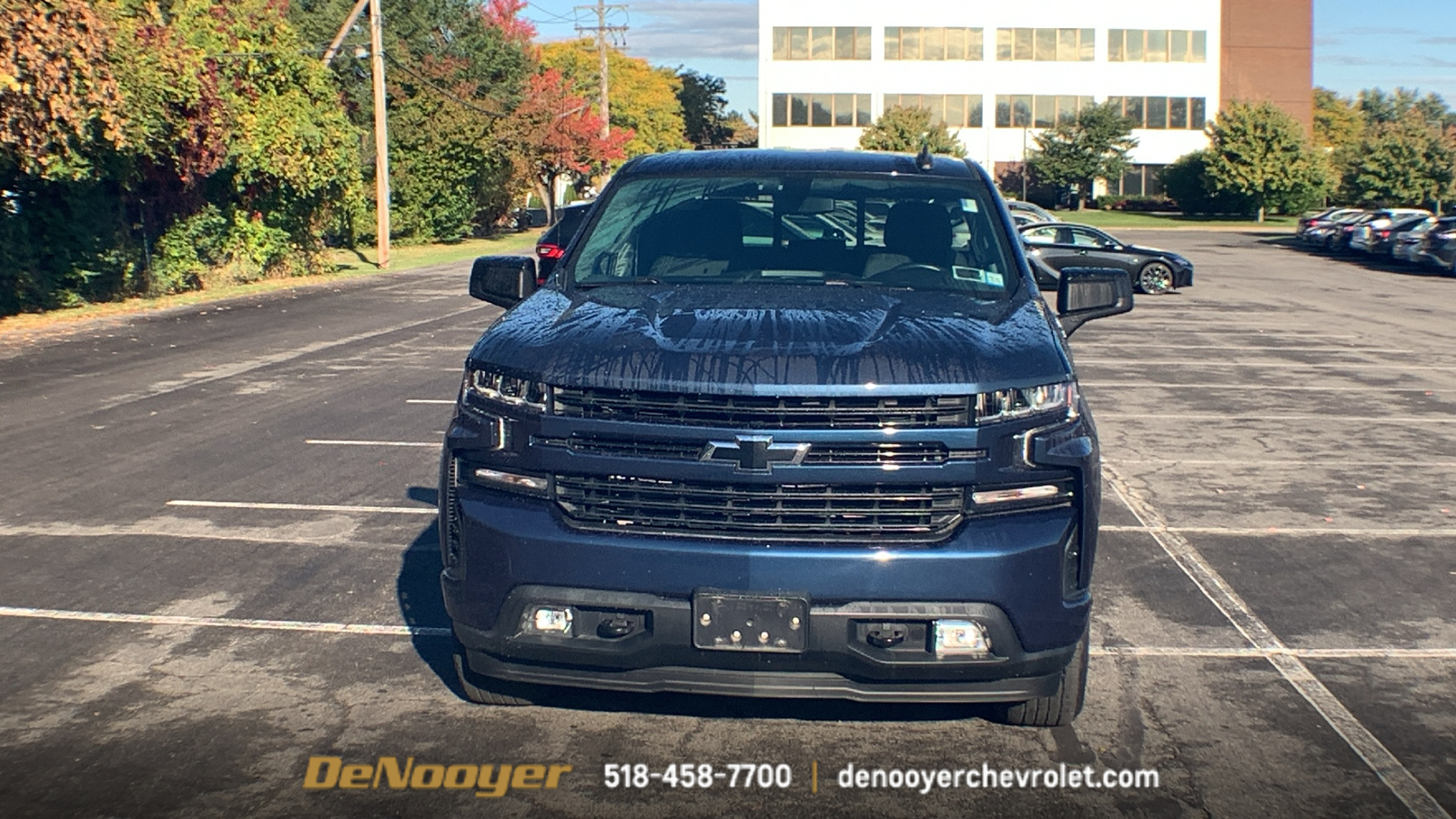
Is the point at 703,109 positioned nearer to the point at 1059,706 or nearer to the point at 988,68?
the point at 988,68

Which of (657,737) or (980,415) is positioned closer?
(980,415)

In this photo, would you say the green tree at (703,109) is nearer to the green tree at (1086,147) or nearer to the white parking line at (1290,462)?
the green tree at (1086,147)

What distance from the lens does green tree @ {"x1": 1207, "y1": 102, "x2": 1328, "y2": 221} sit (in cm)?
7244

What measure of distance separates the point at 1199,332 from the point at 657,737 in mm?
16697

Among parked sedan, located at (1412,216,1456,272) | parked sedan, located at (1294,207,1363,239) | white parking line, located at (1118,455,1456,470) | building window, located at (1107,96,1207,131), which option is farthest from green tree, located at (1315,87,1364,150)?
white parking line, located at (1118,455,1456,470)

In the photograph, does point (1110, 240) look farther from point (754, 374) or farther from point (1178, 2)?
point (1178, 2)

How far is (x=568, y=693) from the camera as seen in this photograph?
5055 millimetres

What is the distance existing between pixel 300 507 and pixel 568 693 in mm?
3696

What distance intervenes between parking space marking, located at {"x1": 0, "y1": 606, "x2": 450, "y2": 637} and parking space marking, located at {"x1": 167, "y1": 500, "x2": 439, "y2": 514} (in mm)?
2047

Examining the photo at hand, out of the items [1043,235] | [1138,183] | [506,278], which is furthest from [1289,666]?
[1138,183]

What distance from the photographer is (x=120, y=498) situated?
845 centimetres

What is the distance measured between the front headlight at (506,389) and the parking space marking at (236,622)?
5.53 ft

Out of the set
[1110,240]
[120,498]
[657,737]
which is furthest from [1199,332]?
[657,737]

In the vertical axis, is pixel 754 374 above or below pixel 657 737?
above
